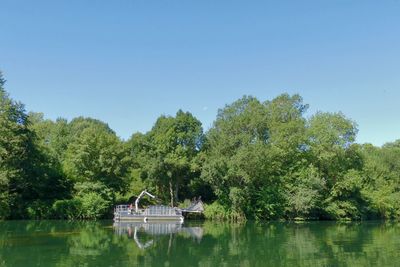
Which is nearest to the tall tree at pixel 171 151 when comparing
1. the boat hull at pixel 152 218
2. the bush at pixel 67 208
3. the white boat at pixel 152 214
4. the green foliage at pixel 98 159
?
the green foliage at pixel 98 159

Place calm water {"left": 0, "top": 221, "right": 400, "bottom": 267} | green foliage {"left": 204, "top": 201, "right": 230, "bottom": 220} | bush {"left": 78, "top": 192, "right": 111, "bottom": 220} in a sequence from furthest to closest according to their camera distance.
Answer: green foliage {"left": 204, "top": 201, "right": 230, "bottom": 220}
bush {"left": 78, "top": 192, "right": 111, "bottom": 220}
calm water {"left": 0, "top": 221, "right": 400, "bottom": 267}

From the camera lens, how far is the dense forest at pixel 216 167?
154 feet

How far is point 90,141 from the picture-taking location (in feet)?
161

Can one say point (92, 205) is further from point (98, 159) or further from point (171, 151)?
point (171, 151)

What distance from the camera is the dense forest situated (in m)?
46.9

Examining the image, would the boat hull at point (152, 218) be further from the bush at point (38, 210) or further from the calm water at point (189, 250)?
the calm water at point (189, 250)

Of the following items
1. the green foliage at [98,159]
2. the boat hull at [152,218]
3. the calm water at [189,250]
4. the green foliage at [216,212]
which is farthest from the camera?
the green foliage at [216,212]

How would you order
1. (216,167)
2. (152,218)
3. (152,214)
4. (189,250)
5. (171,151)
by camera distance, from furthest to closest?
(171,151)
(216,167)
(152,214)
(152,218)
(189,250)

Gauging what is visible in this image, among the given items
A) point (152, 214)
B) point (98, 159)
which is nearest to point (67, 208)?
point (98, 159)

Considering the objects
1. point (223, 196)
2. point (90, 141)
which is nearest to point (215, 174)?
point (223, 196)

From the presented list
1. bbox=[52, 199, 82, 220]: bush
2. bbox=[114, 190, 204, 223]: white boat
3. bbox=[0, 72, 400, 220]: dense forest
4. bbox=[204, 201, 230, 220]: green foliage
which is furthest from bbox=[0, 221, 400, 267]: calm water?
bbox=[204, 201, 230, 220]: green foliage

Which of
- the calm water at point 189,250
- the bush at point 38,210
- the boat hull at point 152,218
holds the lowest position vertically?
the calm water at point 189,250

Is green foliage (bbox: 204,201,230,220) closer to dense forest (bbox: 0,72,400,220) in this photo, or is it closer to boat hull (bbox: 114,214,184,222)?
dense forest (bbox: 0,72,400,220)

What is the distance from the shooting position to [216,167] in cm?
4853
